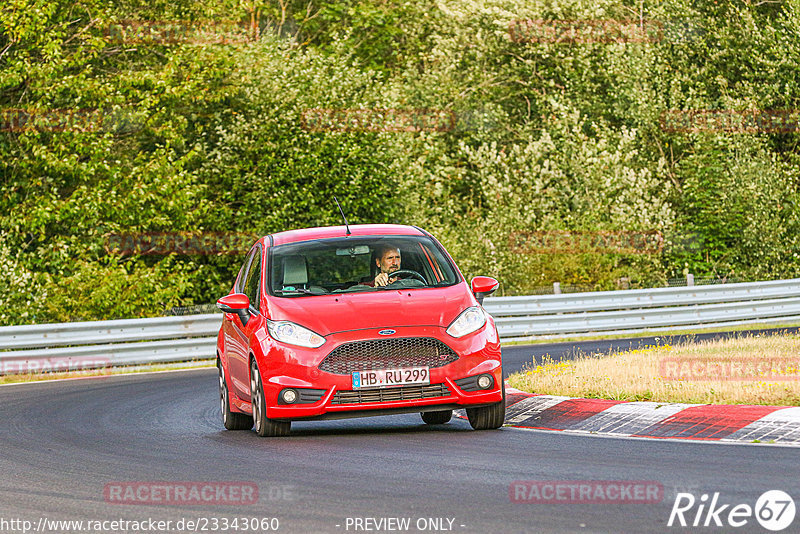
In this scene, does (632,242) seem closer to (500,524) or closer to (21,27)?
(21,27)

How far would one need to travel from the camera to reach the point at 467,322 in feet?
34.2

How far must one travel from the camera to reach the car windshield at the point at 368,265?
1111 centimetres

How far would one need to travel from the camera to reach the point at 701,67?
4034 cm

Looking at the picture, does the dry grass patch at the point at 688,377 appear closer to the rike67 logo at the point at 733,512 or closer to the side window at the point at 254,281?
the side window at the point at 254,281

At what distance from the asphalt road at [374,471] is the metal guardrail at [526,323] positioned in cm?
926

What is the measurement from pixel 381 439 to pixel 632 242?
76.7ft

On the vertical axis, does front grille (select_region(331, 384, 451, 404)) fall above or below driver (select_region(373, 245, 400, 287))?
below

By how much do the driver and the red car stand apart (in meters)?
0.03

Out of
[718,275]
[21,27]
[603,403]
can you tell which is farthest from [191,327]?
[718,275]

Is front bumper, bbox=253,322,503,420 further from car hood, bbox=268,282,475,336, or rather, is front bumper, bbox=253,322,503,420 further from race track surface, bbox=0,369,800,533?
race track surface, bbox=0,369,800,533

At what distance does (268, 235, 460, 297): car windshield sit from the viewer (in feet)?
36.4

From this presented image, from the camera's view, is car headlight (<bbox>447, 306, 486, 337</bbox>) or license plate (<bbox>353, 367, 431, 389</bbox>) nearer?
license plate (<bbox>353, 367, 431, 389</bbox>)
